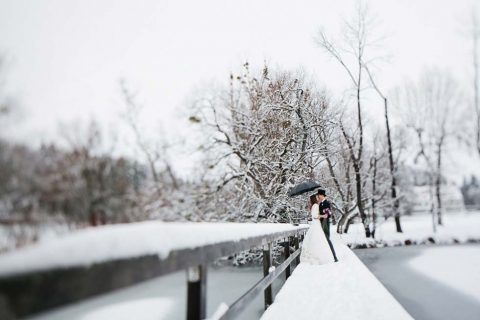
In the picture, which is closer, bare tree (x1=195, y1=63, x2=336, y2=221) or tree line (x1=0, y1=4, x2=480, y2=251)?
tree line (x1=0, y1=4, x2=480, y2=251)

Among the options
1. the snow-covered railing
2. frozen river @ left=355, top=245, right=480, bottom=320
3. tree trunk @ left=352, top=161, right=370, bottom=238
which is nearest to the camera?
the snow-covered railing

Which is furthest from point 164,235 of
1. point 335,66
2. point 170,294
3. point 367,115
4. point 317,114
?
point 367,115

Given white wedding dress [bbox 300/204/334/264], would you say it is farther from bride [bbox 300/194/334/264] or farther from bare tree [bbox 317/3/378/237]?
bare tree [bbox 317/3/378/237]

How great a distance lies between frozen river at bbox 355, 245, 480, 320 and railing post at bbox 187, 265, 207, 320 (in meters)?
7.13

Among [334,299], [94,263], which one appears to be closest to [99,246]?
[94,263]

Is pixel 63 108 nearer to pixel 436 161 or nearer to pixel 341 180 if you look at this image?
pixel 341 180

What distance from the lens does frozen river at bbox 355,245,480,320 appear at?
7676 mm

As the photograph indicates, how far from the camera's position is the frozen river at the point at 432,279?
768 cm

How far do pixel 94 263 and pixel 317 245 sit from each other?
6.74m

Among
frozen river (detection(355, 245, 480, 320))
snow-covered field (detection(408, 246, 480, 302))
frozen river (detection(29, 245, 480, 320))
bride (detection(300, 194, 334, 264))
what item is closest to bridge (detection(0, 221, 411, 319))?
frozen river (detection(29, 245, 480, 320))

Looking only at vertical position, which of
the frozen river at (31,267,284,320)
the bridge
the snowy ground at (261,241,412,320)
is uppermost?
the bridge

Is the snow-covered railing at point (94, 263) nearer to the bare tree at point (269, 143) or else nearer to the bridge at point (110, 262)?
the bridge at point (110, 262)

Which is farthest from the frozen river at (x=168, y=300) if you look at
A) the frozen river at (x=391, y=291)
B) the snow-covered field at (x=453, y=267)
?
the snow-covered field at (x=453, y=267)

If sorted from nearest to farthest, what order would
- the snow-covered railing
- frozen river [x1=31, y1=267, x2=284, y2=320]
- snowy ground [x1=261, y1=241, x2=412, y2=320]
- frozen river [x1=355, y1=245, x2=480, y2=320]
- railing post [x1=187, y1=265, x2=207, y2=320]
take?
1. the snow-covered railing
2. railing post [x1=187, y1=265, x2=207, y2=320]
3. snowy ground [x1=261, y1=241, x2=412, y2=320]
4. frozen river [x1=31, y1=267, x2=284, y2=320]
5. frozen river [x1=355, y1=245, x2=480, y2=320]
